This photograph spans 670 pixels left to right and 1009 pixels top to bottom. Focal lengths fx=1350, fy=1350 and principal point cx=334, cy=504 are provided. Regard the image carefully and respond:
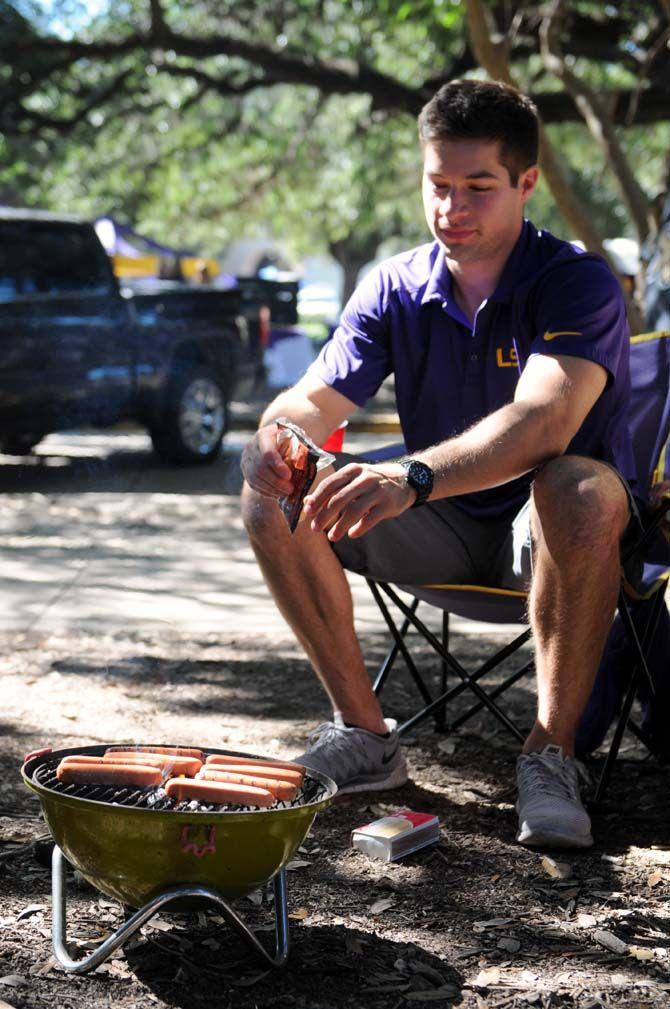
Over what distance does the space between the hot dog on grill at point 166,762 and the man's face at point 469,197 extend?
4.84ft

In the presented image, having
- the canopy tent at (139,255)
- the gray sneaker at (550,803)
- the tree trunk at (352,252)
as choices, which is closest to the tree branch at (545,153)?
the gray sneaker at (550,803)

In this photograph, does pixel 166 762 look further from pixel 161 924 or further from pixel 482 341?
pixel 482 341

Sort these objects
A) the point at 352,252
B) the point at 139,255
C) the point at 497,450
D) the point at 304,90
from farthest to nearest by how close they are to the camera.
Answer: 1. the point at 352,252
2. the point at 139,255
3. the point at 304,90
4. the point at 497,450

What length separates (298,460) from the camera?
2820 millimetres

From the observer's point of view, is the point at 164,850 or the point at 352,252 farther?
the point at 352,252

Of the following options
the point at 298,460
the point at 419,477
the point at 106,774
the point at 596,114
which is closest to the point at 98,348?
the point at 596,114

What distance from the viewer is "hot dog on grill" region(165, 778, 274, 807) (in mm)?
2295

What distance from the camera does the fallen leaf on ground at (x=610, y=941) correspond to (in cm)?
248

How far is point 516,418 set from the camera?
2.94 m

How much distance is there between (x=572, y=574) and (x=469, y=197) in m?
0.96

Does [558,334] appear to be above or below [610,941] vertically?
above

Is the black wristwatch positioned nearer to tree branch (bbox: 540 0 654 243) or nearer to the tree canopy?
the tree canopy

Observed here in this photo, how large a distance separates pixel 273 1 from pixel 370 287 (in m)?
13.6

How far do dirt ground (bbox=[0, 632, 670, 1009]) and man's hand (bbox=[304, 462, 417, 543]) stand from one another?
0.75 metres
